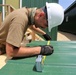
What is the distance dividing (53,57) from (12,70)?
842mm

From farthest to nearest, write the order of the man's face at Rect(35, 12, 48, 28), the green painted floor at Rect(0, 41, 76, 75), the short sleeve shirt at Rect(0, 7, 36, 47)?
the man's face at Rect(35, 12, 48, 28), the short sleeve shirt at Rect(0, 7, 36, 47), the green painted floor at Rect(0, 41, 76, 75)

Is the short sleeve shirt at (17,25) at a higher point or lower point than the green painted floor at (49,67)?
higher

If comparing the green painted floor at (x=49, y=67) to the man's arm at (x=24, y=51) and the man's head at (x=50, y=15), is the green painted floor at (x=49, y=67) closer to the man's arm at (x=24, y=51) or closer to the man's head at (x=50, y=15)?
the man's arm at (x=24, y=51)

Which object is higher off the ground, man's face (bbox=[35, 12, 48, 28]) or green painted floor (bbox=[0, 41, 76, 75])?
man's face (bbox=[35, 12, 48, 28])

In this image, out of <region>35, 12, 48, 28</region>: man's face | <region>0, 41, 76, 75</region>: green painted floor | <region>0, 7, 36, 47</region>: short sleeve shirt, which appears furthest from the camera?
<region>35, 12, 48, 28</region>: man's face

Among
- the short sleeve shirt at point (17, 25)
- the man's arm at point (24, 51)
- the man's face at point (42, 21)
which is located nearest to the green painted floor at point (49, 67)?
the man's arm at point (24, 51)

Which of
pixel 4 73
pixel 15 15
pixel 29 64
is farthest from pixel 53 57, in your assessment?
pixel 4 73

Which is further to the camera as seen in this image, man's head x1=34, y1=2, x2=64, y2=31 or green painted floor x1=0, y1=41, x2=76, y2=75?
man's head x1=34, y1=2, x2=64, y2=31

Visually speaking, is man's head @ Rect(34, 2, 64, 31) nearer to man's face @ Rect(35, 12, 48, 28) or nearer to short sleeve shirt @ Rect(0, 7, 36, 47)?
man's face @ Rect(35, 12, 48, 28)

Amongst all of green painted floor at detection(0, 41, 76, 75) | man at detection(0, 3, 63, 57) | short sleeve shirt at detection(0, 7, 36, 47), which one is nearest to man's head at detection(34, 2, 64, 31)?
man at detection(0, 3, 63, 57)

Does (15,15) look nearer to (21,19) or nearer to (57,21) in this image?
(21,19)

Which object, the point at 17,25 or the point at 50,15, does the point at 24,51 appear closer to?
the point at 17,25

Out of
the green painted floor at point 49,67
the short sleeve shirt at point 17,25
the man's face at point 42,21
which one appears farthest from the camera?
the man's face at point 42,21

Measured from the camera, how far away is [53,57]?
118 inches
